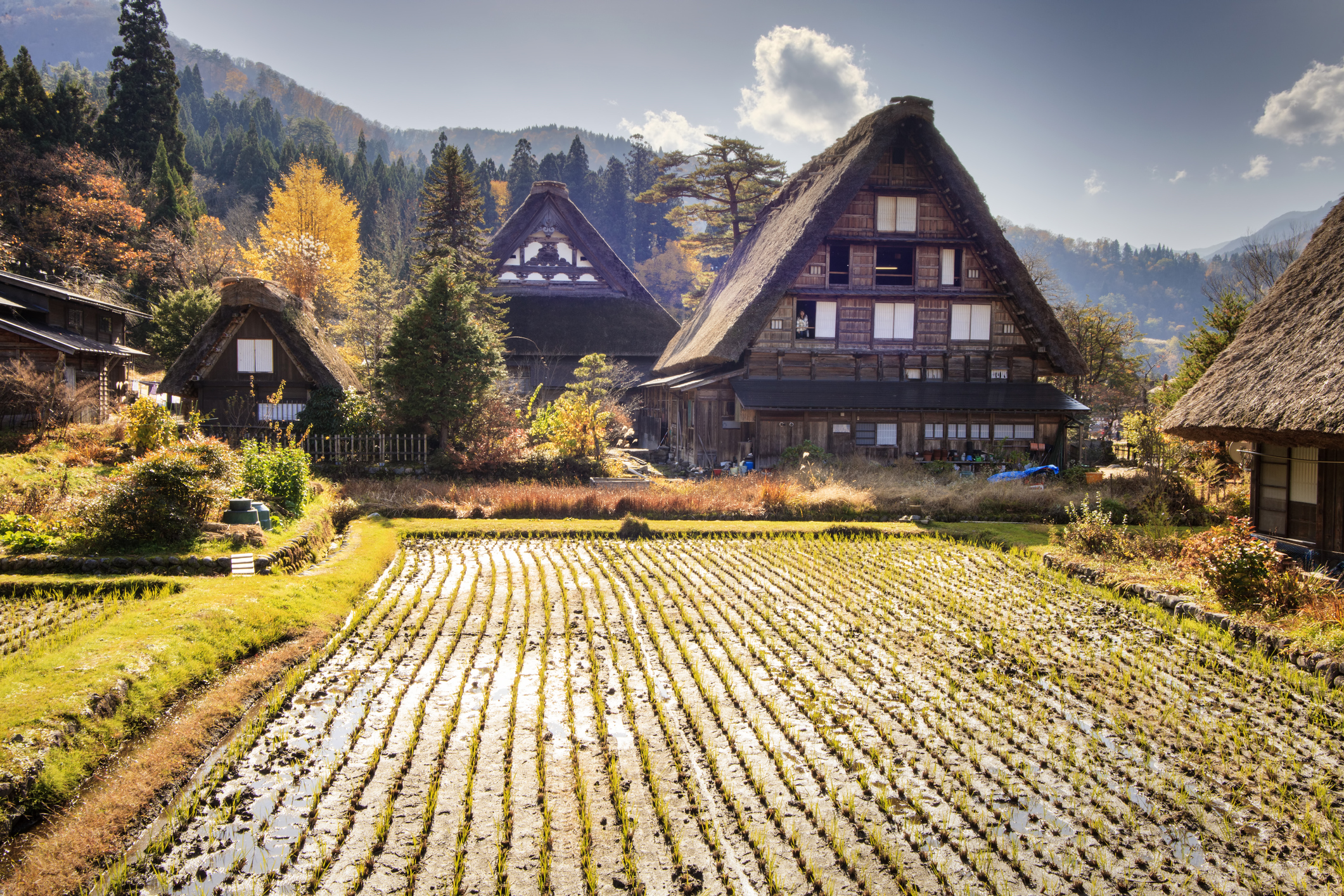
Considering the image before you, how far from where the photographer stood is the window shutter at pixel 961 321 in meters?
25.1

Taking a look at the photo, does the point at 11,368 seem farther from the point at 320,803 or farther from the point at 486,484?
the point at 320,803

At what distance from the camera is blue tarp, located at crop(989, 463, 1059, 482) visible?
21.0 m

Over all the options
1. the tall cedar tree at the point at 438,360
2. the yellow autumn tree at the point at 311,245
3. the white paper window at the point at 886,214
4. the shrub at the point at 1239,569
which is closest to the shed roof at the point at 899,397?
the white paper window at the point at 886,214

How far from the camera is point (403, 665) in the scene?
759cm

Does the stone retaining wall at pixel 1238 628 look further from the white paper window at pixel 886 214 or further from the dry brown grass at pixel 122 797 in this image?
the white paper window at pixel 886 214

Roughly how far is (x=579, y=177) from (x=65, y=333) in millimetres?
59595

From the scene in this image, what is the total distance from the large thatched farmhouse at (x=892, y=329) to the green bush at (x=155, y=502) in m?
15.0

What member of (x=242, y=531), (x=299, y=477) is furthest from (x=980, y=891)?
(x=299, y=477)

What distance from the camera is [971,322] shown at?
82.7 feet

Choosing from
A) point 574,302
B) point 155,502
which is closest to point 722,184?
point 574,302

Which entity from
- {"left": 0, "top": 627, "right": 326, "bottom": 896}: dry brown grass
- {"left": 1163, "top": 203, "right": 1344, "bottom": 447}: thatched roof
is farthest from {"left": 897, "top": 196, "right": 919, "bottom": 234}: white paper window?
{"left": 0, "top": 627, "right": 326, "bottom": 896}: dry brown grass

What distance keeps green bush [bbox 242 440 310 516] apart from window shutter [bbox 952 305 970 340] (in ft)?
67.1

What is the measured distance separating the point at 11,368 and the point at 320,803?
21.9 metres

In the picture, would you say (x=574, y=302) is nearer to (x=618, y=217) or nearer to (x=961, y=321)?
(x=961, y=321)
